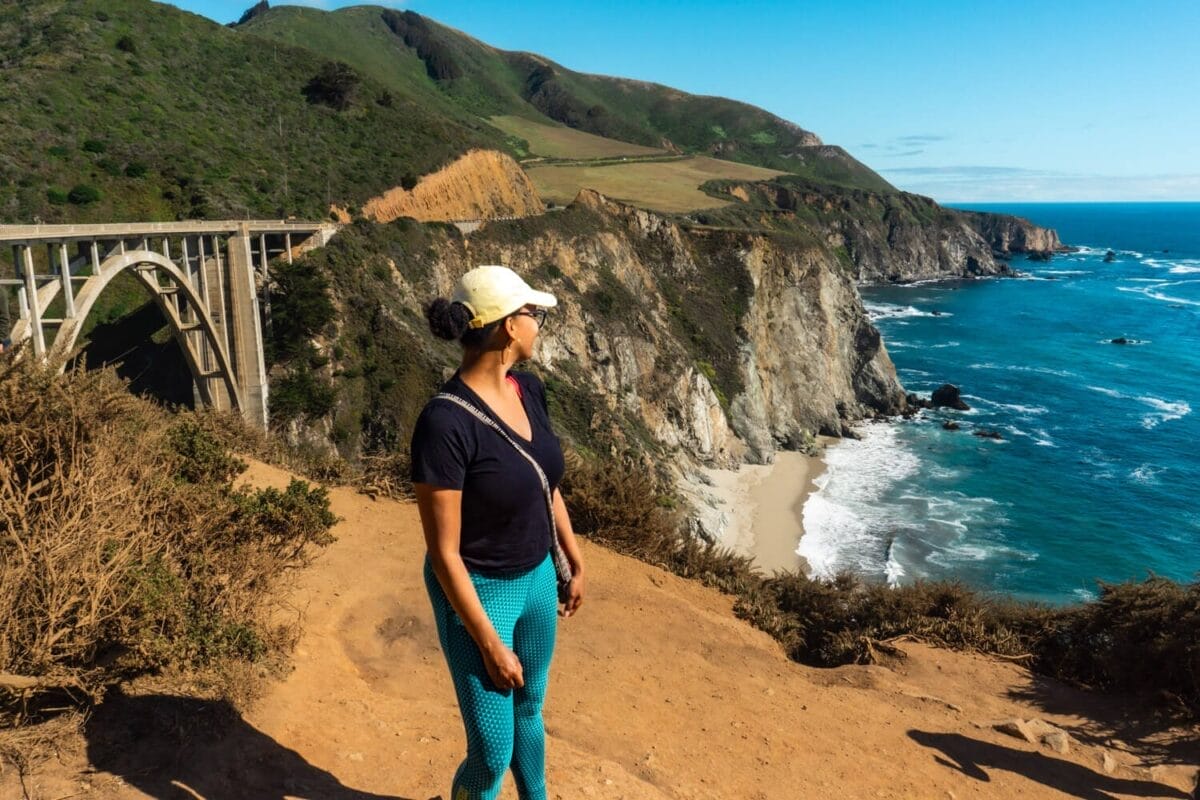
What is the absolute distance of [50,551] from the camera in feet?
12.9

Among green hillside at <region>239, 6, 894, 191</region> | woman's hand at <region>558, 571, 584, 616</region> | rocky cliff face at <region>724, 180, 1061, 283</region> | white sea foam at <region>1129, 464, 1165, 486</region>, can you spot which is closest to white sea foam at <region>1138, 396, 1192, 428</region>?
white sea foam at <region>1129, 464, 1165, 486</region>

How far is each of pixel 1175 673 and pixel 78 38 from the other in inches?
1983

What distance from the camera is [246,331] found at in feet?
84.3

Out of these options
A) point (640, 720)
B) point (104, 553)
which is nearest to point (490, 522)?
point (104, 553)

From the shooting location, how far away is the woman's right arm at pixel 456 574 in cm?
271

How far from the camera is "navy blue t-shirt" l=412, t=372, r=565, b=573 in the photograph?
2705mm

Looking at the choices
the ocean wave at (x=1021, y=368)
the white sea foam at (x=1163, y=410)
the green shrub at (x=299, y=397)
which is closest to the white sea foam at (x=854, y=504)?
the white sea foam at (x=1163, y=410)

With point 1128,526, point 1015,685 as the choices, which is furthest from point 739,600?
point 1128,526

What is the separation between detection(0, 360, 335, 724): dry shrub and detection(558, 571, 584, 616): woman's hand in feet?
7.90

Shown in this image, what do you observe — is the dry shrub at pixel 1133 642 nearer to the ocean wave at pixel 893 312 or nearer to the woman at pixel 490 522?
the woman at pixel 490 522

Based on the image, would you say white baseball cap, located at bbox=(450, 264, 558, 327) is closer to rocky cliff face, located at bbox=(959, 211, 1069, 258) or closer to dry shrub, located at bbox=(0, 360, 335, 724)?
dry shrub, located at bbox=(0, 360, 335, 724)

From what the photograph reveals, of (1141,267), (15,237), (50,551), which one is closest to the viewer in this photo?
(50,551)

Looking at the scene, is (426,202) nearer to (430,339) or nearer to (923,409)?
(430,339)

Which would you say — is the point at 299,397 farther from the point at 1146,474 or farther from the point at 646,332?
the point at 1146,474
